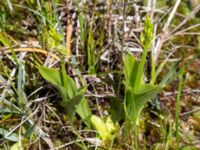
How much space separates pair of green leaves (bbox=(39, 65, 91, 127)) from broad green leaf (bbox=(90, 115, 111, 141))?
0.9 inches

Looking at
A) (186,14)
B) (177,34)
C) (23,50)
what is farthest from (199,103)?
(23,50)

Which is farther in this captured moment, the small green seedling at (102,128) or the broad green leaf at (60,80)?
the small green seedling at (102,128)

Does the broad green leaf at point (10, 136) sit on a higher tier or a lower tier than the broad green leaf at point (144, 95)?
lower

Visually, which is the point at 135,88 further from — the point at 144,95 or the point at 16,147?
the point at 16,147

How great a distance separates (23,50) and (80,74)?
0.26m

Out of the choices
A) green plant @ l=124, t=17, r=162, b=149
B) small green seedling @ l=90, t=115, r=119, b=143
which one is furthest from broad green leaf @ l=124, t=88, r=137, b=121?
small green seedling @ l=90, t=115, r=119, b=143

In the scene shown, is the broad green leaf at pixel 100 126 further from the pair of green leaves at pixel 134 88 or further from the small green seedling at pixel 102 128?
the pair of green leaves at pixel 134 88

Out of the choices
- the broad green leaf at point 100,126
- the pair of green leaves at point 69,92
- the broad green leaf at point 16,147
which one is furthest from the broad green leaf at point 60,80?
the broad green leaf at point 16,147

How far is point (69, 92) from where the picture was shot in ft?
5.05

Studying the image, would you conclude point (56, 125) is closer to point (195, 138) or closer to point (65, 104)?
point (65, 104)

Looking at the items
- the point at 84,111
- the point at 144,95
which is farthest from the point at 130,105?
the point at 84,111

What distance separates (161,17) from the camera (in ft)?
6.53

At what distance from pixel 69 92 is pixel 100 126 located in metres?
0.20

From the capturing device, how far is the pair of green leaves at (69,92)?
1487 millimetres
